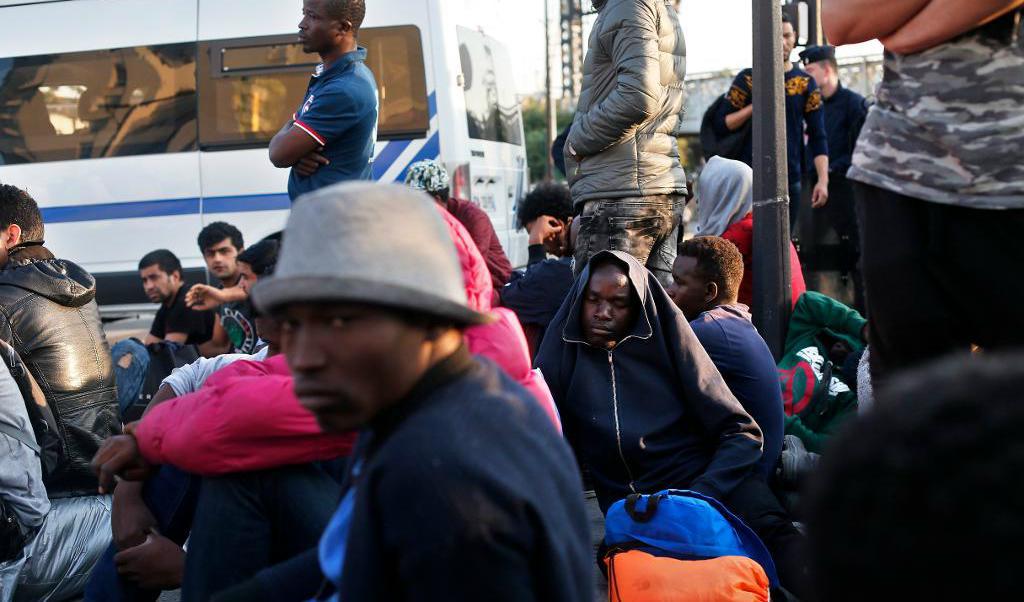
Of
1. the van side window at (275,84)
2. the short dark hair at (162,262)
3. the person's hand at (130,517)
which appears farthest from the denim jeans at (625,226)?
the van side window at (275,84)

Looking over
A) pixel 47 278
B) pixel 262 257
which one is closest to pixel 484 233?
pixel 262 257

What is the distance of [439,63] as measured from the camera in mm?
9812

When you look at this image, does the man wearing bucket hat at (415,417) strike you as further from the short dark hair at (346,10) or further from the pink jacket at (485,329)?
the short dark hair at (346,10)

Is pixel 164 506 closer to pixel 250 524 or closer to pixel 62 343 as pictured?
pixel 250 524

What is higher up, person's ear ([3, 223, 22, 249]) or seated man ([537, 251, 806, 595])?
person's ear ([3, 223, 22, 249])

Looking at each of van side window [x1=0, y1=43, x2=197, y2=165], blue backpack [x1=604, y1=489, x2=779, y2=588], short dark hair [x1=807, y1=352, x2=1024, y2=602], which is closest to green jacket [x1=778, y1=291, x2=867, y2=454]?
blue backpack [x1=604, y1=489, x2=779, y2=588]

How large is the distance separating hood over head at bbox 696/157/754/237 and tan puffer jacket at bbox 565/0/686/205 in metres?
0.71

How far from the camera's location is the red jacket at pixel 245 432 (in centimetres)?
270

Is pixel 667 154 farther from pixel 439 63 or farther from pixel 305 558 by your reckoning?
pixel 439 63

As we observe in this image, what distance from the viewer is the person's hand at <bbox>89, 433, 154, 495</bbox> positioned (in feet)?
9.23

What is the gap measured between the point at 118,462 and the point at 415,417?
1.51m

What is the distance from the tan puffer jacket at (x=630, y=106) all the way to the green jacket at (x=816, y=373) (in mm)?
822

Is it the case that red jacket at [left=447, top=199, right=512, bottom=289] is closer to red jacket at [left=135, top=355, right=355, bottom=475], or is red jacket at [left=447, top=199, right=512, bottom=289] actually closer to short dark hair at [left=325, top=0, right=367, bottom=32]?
short dark hair at [left=325, top=0, right=367, bottom=32]

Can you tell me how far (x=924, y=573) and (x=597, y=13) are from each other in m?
4.75
